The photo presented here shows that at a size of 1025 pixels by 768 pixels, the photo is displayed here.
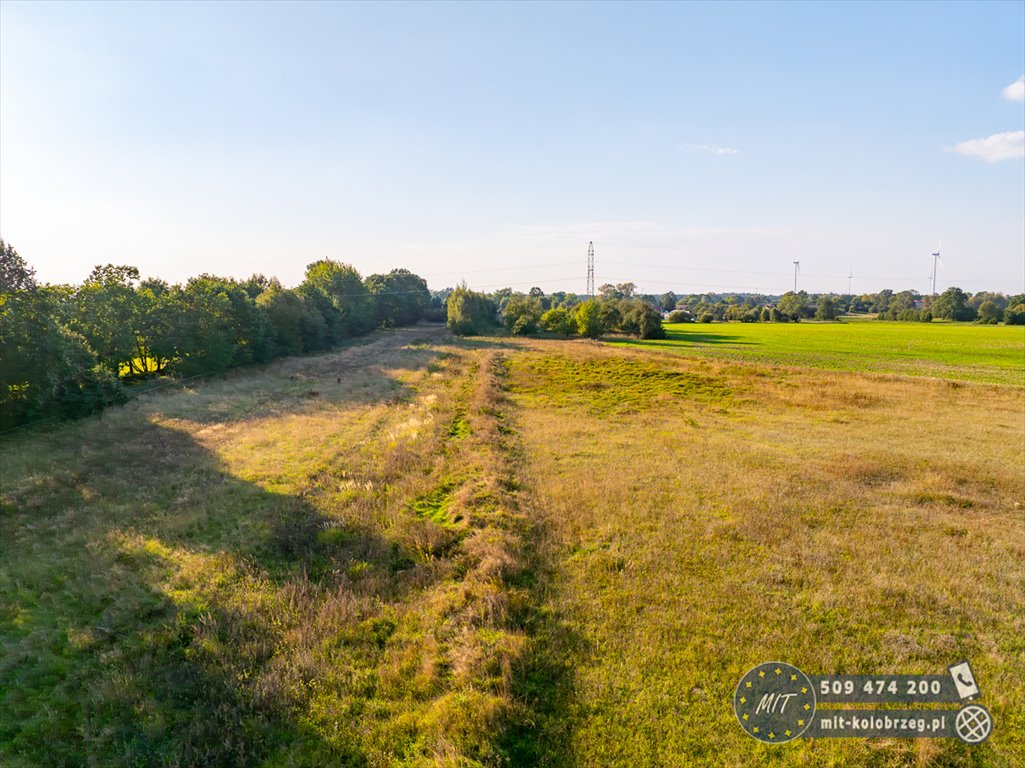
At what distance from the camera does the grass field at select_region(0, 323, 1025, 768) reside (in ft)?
21.9

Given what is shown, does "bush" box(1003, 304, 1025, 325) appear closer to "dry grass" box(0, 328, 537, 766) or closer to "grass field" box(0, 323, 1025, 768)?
"grass field" box(0, 323, 1025, 768)

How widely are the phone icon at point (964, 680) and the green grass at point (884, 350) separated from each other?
4570cm

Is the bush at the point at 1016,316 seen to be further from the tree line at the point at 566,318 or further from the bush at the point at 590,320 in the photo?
the bush at the point at 590,320

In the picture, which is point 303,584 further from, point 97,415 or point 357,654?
point 97,415

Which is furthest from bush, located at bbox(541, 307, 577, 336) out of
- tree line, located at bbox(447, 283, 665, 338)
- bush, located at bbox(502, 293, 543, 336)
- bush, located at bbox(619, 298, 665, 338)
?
bush, located at bbox(619, 298, 665, 338)

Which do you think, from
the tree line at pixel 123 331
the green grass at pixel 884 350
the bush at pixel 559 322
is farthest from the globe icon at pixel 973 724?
the bush at pixel 559 322

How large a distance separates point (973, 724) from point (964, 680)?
1.02m

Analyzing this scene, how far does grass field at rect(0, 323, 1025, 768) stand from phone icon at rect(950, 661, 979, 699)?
0.18 m

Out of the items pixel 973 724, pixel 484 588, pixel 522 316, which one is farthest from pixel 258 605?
pixel 522 316

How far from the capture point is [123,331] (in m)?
38.1

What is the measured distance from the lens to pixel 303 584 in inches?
400

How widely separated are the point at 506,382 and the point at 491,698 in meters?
35.4

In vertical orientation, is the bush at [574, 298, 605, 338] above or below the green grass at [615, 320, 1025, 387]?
above

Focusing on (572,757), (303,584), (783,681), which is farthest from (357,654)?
(783,681)
